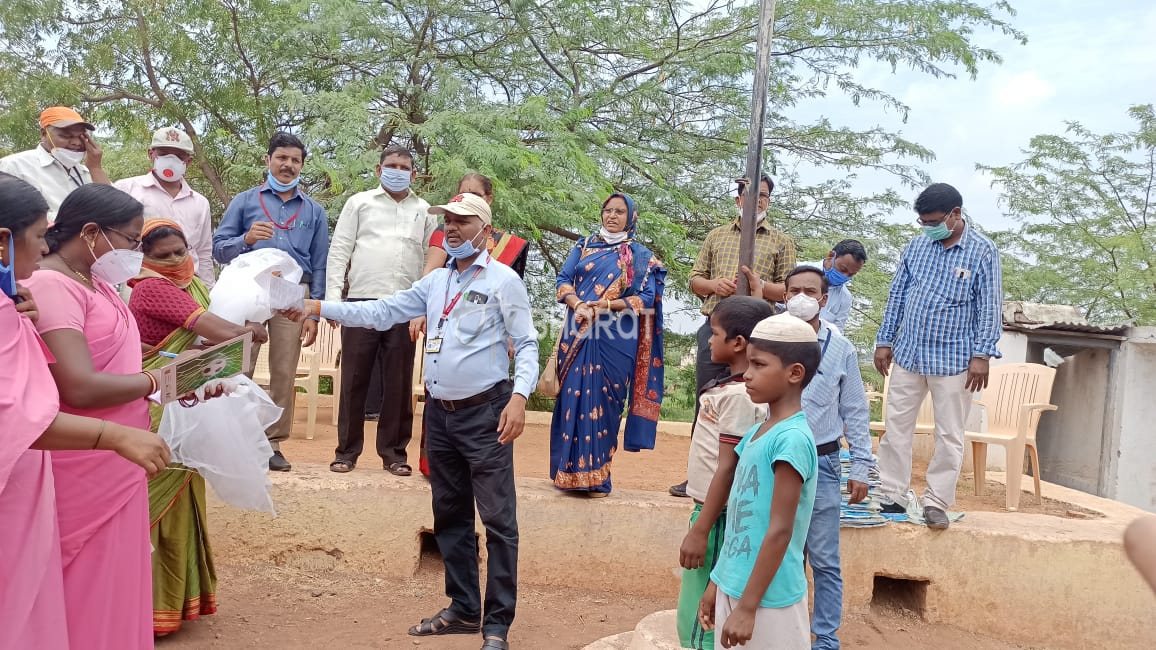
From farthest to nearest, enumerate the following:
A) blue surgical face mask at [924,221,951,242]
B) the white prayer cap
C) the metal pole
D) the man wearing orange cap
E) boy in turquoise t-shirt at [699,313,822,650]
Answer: blue surgical face mask at [924,221,951,242], the man wearing orange cap, the metal pole, the white prayer cap, boy in turquoise t-shirt at [699,313,822,650]

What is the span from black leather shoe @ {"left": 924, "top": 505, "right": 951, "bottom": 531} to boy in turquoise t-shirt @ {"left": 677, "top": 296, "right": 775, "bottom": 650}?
242cm

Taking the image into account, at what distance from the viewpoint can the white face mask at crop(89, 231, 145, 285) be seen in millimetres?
2916

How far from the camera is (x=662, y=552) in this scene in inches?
215

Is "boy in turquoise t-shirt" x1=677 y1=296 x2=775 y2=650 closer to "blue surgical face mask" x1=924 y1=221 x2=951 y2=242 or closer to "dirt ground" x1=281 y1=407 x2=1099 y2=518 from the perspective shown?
"blue surgical face mask" x1=924 y1=221 x2=951 y2=242

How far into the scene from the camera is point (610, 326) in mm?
5273

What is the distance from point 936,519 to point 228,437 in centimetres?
397

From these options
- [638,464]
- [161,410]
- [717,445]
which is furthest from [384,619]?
[638,464]

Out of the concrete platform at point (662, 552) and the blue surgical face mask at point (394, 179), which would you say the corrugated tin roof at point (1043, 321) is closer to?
the concrete platform at point (662, 552)

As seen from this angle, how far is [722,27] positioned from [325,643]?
8416 mm

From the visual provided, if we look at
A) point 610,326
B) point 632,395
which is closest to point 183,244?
point 610,326

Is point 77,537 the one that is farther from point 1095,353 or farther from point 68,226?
point 1095,353

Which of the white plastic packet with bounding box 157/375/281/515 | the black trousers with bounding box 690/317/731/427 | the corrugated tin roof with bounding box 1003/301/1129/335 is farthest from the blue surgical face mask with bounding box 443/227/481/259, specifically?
the corrugated tin roof with bounding box 1003/301/1129/335

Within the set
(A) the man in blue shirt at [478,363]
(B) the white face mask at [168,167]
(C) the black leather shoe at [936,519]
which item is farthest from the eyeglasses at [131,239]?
(C) the black leather shoe at [936,519]

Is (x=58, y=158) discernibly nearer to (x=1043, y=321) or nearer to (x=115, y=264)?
(x=115, y=264)
